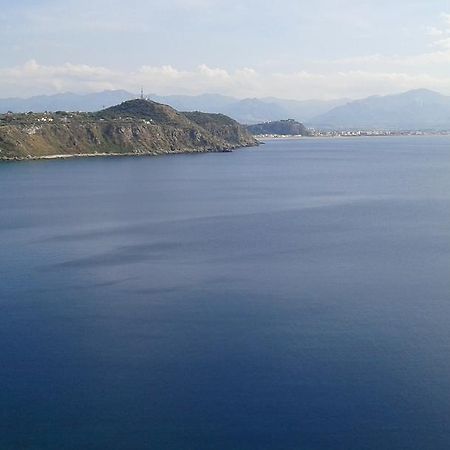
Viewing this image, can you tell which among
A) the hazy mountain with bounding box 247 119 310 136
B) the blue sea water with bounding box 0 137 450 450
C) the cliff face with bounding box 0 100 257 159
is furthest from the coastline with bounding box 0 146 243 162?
the hazy mountain with bounding box 247 119 310 136

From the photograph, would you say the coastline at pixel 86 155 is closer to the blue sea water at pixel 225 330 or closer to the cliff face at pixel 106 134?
the cliff face at pixel 106 134

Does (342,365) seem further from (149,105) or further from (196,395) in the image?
(149,105)

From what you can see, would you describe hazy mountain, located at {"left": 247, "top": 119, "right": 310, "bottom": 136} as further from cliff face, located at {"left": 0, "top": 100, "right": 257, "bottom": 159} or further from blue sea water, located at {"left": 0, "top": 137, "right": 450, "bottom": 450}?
blue sea water, located at {"left": 0, "top": 137, "right": 450, "bottom": 450}

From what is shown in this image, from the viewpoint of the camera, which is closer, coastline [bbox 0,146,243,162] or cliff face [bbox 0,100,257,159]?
coastline [bbox 0,146,243,162]

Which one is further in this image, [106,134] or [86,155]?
[106,134]

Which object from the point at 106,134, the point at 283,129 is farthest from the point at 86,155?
the point at 283,129

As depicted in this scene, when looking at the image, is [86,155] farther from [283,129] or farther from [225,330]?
[283,129]
